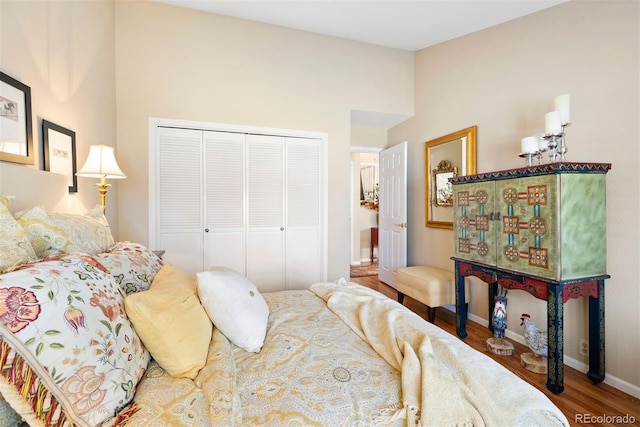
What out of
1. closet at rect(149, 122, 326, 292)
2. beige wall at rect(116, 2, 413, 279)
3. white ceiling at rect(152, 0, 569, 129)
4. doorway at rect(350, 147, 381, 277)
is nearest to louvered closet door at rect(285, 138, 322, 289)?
closet at rect(149, 122, 326, 292)

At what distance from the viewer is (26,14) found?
1.49 m

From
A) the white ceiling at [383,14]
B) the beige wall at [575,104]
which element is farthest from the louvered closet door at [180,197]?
the beige wall at [575,104]

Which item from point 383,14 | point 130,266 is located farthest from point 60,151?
point 383,14

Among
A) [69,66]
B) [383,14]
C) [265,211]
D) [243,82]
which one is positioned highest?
[383,14]

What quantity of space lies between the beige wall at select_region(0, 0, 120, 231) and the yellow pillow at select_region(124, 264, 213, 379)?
101cm

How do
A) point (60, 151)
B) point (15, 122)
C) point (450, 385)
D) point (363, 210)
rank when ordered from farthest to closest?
point (363, 210)
point (60, 151)
point (15, 122)
point (450, 385)

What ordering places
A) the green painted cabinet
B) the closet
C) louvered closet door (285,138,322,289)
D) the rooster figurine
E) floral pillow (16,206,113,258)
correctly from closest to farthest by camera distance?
floral pillow (16,206,113,258) → the green painted cabinet → the rooster figurine → the closet → louvered closet door (285,138,322,289)

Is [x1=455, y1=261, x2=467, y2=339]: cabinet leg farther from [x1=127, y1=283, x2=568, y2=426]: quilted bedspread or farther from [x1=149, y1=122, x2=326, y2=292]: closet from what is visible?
[x1=127, y1=283, x2=568, y2=426]: quilted bedspread

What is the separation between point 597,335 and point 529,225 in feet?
→ 2.78

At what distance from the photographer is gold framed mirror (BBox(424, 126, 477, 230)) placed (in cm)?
297

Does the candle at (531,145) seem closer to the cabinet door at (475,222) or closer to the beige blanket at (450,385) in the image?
the cabinet door at (475,222)

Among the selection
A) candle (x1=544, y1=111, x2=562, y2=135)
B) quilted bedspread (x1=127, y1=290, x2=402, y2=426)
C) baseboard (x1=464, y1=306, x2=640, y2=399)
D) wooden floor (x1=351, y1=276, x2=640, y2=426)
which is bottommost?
wooden floor (x1=351, y1=276, x2=640, y2=426)

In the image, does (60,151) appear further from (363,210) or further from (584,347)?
(363,210)

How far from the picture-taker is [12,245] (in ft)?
3.04
